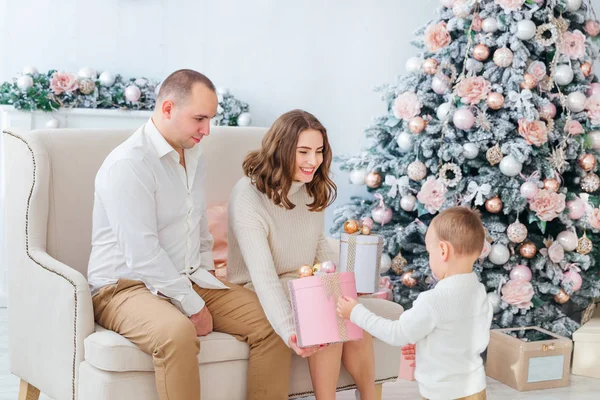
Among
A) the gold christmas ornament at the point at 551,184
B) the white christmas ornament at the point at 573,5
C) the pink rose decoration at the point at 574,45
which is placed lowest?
the gold christmas ornament at the point at 551,184

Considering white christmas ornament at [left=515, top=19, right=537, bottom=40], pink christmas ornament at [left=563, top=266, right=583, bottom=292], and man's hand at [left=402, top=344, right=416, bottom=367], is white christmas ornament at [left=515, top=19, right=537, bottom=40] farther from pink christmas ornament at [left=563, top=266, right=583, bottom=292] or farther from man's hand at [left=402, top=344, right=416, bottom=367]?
man's hand at [left=402, top=344, right=416, bottom=367]

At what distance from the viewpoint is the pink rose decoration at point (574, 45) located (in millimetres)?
3613

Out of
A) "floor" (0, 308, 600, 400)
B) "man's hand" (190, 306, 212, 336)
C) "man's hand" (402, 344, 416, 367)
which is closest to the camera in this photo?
"man's hand" (402, 344, 416, 367)

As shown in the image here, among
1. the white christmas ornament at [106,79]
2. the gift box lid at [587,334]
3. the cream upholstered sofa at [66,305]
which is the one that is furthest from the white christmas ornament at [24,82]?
the gift box lid at [587,334]

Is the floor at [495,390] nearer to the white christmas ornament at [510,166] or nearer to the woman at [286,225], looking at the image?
the woman at [286,225]

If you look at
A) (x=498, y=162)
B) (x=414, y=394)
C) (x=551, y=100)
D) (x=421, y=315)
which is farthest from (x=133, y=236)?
(x=551, y=100)

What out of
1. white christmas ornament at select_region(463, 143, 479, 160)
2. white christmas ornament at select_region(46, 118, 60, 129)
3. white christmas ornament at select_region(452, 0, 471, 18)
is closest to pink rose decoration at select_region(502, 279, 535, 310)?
white christmas ornament at select_region(463, 143, 479, 160)

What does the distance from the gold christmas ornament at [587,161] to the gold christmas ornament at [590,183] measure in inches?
1.5

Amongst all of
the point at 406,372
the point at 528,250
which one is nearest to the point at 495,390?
the point at 406,372

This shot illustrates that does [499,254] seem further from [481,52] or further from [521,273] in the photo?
[481,52]

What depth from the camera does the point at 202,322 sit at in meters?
2.46

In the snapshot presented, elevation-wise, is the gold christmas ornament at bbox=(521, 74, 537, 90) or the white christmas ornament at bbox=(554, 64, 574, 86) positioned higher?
the white christmas ornament at bbox=(554, 64, 574, 86)

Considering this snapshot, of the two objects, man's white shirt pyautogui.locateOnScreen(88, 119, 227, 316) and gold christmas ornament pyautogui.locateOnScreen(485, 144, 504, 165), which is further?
gold christmas ornament pyautogui.locateOnScreen(485, 144, 504, 165)

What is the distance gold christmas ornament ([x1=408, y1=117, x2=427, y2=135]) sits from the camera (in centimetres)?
362
